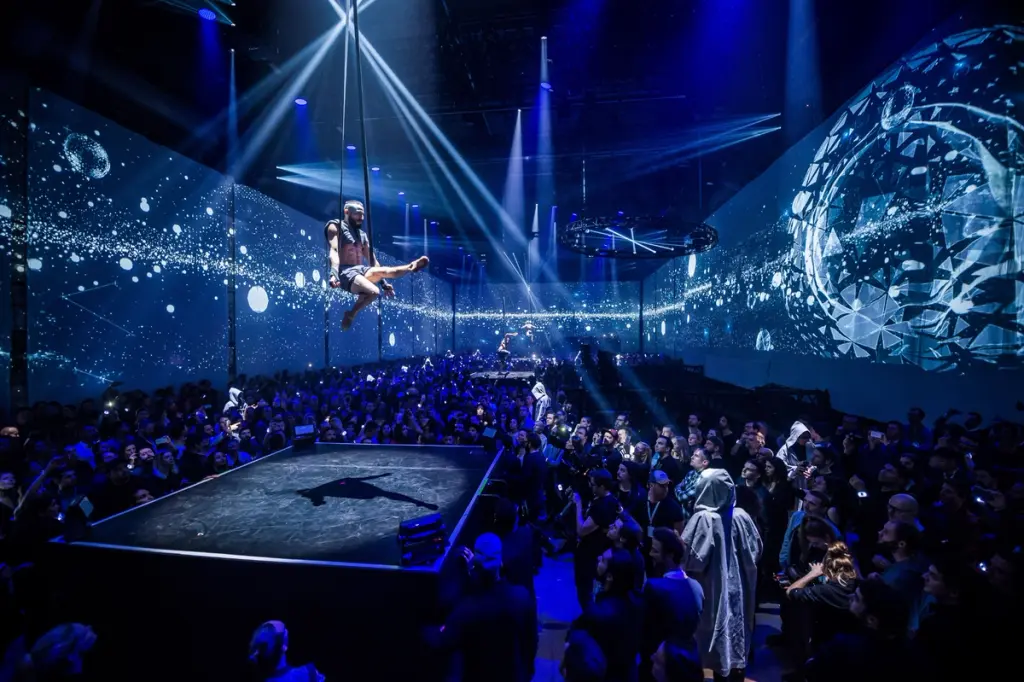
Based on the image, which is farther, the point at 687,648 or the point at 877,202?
the point at 877,202

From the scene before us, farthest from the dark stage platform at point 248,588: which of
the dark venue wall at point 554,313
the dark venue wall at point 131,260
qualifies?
the dark venue wall at point 554,313

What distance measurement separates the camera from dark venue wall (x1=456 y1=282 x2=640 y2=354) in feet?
84.8

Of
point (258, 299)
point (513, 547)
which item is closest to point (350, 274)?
point (513, 547)

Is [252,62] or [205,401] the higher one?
[252,62]

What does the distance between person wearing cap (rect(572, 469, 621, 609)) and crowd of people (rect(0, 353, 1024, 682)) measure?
0.02m

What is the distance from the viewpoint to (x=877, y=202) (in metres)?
6.34

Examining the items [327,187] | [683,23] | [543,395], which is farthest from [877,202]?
[327,187]

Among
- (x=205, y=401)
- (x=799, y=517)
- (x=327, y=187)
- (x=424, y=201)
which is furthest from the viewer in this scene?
(x=424, y=201)

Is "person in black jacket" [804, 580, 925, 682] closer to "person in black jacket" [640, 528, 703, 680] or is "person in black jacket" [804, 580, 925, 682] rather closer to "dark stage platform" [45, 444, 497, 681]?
"person in black jacket" [640, 528, 703, 680]

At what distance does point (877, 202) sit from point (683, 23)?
3728 mm

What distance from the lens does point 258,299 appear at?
35.2 ft

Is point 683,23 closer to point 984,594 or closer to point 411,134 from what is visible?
point 411,134

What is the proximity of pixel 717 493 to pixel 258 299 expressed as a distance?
1096 centimetres

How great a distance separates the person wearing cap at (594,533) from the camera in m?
3.37
